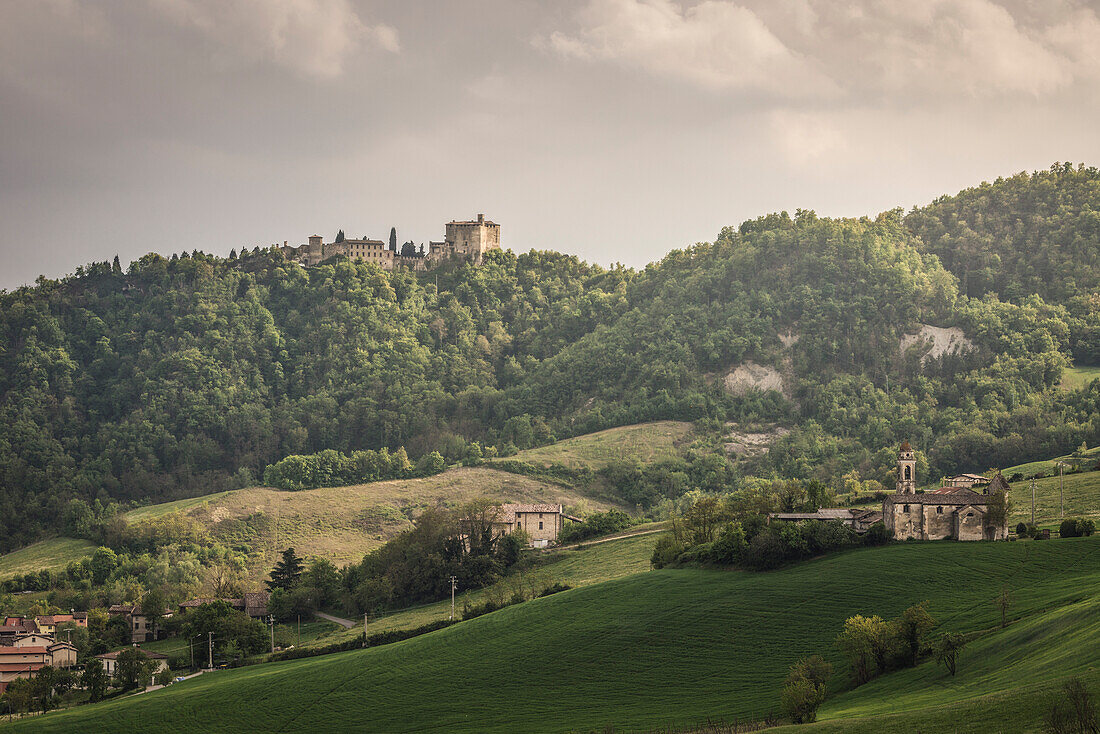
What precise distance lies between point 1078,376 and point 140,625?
109m

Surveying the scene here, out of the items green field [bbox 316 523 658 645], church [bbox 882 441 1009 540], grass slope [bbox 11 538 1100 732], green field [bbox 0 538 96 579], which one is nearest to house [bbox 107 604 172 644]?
green field [bbox 316 523 658 645]

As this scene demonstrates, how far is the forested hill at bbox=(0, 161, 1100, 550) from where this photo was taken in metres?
159

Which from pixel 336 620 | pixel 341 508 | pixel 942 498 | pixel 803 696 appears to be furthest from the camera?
pixel 341 508

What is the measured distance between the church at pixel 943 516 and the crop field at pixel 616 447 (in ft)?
240

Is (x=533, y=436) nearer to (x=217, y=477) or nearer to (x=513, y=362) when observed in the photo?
(x=513, y=362)

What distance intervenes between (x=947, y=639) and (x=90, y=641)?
214 feet

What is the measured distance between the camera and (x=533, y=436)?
168 m

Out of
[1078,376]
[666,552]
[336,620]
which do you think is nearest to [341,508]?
[336,620]

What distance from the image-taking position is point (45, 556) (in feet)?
442

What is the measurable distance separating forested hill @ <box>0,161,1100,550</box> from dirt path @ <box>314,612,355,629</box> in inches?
2540

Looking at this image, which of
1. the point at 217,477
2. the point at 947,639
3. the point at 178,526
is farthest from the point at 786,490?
the point at 217,477

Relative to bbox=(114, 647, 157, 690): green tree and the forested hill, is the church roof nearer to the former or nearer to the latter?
bbox=(114, 647, 157, 690): green tree

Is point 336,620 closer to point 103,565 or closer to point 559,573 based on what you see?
point 559,573

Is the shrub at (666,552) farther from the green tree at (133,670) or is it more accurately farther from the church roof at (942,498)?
the green tree at (133,670)
